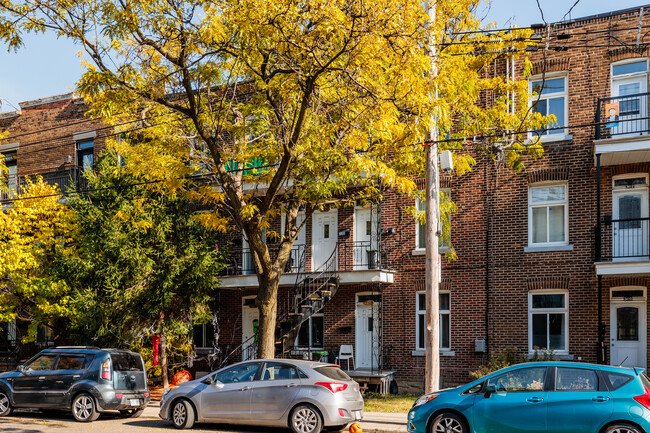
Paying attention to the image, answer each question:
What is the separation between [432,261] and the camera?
14875 mm

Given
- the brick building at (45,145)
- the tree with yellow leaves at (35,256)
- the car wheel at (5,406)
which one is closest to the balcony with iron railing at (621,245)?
the car wheel at (5,406)

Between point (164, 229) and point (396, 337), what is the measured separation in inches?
312

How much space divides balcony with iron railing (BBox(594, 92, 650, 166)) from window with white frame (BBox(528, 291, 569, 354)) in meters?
4.03

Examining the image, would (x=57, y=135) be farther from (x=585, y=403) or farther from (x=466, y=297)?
(x=585, y=403)

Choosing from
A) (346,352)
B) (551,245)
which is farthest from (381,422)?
(551,245)

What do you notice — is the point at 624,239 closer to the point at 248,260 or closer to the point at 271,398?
the point at 271,398

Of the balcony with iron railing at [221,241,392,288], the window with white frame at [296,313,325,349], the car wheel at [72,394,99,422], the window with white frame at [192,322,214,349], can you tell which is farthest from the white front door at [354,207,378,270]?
the car wheel at [72,394,99,422]

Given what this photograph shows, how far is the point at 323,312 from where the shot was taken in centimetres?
2391

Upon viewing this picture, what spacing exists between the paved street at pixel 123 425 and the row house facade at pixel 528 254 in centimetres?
514

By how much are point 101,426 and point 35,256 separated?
1006cm

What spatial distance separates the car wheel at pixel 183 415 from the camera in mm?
14844

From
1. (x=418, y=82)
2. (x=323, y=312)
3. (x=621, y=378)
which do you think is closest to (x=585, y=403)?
(x=621, y=378)

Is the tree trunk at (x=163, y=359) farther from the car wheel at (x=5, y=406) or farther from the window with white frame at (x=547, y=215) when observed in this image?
the window with white frame at (x=547, y=215)

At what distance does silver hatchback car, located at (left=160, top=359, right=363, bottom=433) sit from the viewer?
13.7 meters
